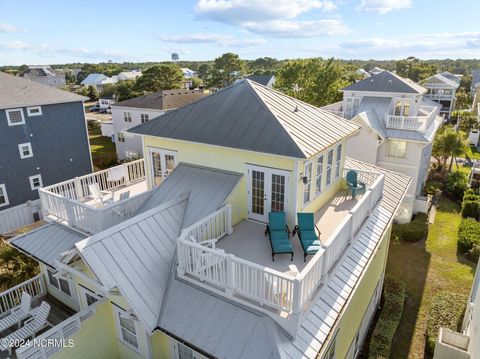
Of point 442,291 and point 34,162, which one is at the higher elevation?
point 34,162

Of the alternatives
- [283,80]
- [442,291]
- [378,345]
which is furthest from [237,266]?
[283,80]

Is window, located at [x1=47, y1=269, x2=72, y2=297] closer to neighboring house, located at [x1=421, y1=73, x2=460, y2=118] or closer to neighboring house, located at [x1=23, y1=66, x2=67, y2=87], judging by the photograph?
neighboring house, located at [x1=421, y1=73, x2=460, y2=118]

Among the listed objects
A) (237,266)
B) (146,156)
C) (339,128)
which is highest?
(339,128)

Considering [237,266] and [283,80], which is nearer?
[237,266]

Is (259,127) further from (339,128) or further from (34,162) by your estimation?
A: (34,162)

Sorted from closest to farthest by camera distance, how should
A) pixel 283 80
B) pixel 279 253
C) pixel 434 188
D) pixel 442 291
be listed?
1. pixel 279 253
2. pixel 442 291
3. pixel 434 188
4. pixel 283 80

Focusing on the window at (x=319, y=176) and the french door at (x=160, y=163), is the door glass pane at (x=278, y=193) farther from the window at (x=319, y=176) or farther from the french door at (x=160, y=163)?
the french door at (x=160, y=163)

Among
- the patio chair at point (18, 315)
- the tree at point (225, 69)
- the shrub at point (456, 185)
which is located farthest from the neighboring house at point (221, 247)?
the tree at point (225, 69)
